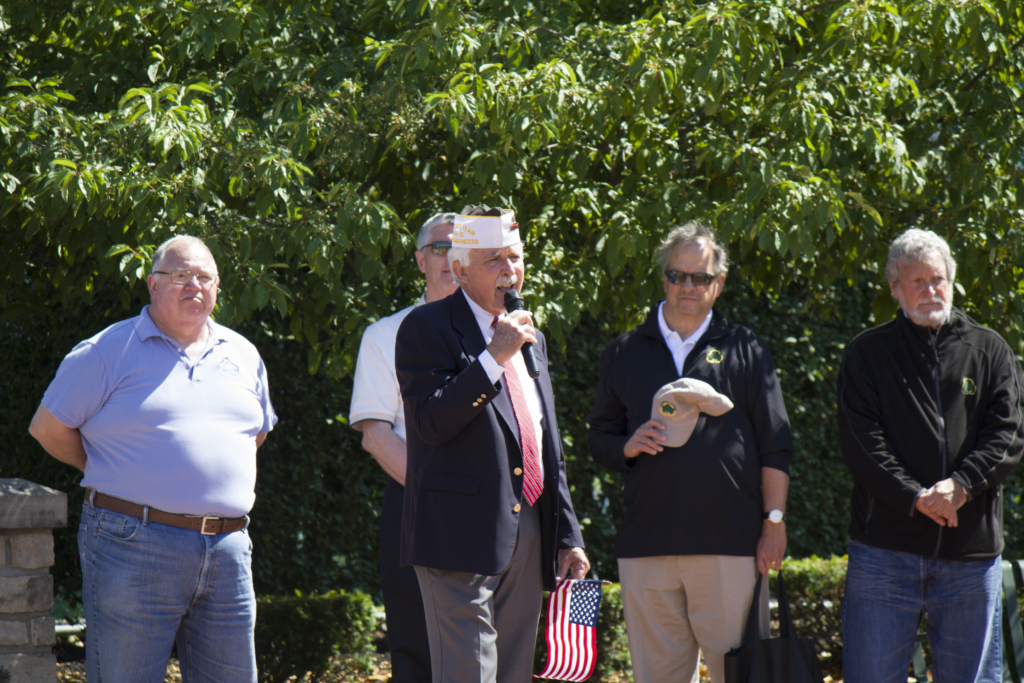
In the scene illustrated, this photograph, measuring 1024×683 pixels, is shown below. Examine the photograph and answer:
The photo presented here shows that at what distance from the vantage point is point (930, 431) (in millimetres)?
3793

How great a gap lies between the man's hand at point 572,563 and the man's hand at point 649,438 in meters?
0.59

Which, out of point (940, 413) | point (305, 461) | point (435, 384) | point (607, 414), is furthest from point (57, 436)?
point (940, 413)

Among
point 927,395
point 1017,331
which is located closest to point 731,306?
point 1017,331

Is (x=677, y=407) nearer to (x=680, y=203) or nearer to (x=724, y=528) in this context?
(x=724, y=528)

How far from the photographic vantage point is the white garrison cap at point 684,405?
11.9 ft

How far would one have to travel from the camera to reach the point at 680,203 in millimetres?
4617

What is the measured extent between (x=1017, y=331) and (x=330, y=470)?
421cm

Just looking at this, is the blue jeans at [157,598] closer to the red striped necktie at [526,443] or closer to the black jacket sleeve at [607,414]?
the red striped necktie at [526,443]

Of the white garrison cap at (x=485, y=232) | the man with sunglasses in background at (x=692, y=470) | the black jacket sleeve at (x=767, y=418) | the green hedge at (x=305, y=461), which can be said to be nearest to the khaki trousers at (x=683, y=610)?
the man with sunglasses in background at (x=692, y=470)

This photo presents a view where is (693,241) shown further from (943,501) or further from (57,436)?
(57,436)

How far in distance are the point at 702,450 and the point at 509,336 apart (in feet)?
4.13

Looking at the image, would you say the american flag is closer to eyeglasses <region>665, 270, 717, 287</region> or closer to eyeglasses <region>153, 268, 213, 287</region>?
eyeglasses <region>665, 270, 717, 287</region>

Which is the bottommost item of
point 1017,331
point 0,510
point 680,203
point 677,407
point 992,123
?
point 0,510

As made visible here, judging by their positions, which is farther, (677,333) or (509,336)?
(677,333)
